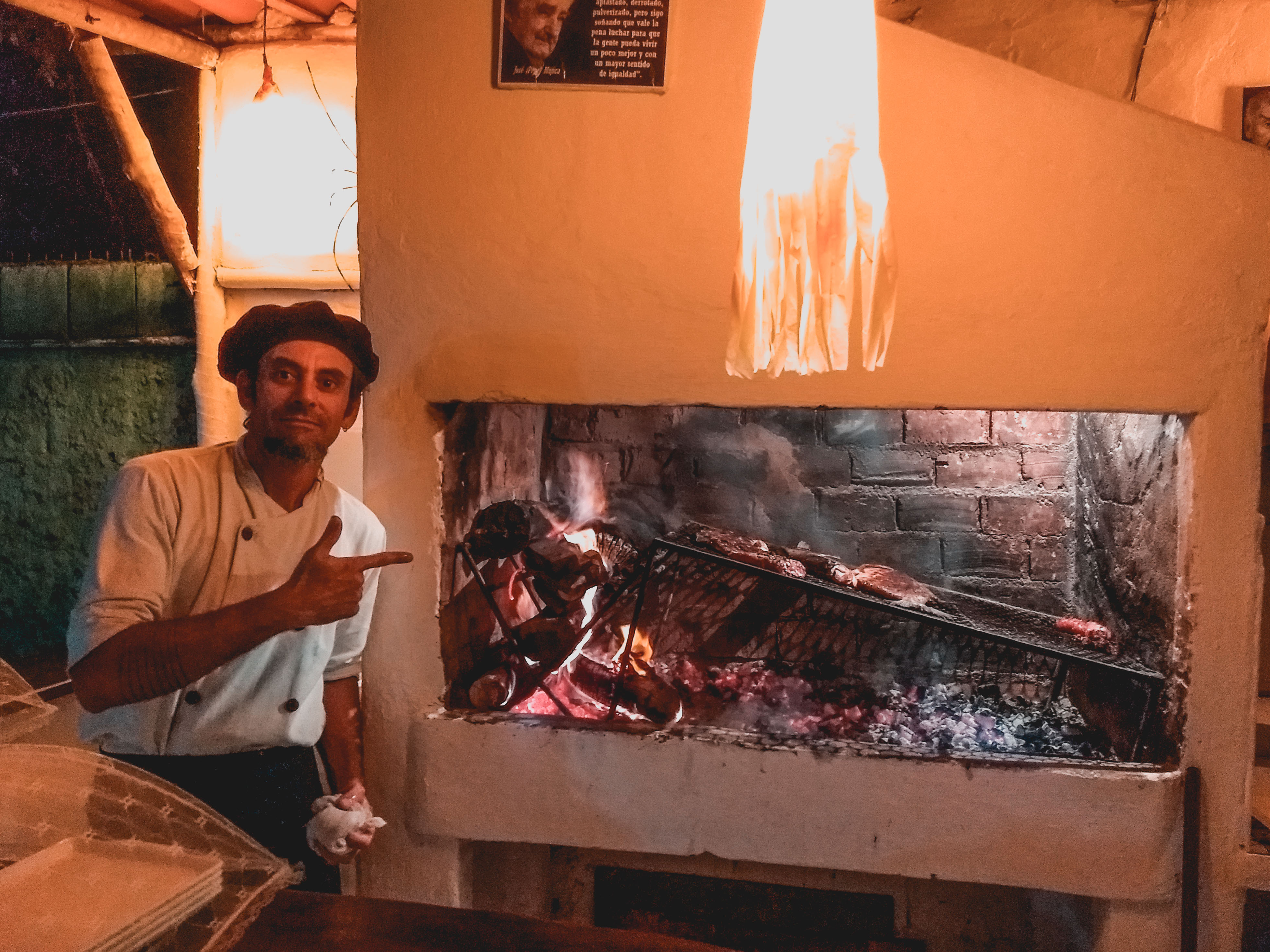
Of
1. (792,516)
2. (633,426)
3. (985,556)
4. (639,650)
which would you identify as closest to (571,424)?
(633,426)

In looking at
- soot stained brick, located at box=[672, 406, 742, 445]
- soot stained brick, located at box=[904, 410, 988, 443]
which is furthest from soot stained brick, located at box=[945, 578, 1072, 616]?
soot stained brick, located at box=[672, 406, 742, 445]

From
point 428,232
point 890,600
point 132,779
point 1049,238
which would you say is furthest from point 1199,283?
point 132,779

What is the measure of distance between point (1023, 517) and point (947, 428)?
1.99 feet

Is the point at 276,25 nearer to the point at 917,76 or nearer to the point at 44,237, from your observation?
the point at 44,237

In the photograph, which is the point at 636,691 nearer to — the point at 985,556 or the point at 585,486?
the point at 585,486

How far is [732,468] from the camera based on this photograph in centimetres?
429

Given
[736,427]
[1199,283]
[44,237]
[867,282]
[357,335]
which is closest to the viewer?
[867,282]

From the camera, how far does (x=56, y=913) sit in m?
1.36

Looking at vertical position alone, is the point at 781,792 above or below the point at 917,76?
below

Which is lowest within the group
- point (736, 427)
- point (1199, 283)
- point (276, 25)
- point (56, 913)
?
point (56, 913)

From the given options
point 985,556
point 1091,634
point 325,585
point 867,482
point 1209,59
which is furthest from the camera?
point 867,482

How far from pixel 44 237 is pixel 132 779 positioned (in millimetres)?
5392

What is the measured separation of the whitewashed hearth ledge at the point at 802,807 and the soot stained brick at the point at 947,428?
198cm

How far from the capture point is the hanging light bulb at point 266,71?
4344 millimetres
